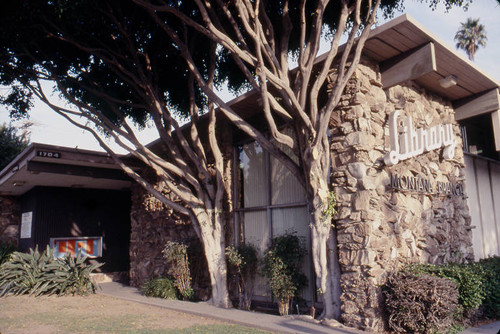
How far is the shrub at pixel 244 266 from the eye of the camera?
857 cm

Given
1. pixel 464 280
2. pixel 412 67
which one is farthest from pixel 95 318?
pixel 412 67

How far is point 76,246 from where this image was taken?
14.5 meters

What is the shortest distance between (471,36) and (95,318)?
30.0 metres

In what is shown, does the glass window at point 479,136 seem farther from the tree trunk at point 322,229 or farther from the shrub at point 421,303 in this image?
the tree trunk at point 322,229

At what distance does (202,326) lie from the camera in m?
6.73

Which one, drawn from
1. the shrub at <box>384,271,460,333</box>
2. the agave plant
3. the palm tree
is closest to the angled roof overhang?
the agave plant

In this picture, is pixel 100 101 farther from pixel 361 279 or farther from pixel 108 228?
pixel 361 279

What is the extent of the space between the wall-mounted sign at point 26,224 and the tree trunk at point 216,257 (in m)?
8.29

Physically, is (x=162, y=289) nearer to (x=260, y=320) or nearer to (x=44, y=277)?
(x=44, y=277)

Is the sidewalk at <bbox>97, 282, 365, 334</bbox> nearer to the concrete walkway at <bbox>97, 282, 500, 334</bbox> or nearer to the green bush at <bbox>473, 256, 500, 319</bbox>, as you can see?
the concrete walkway at <bbox>97, 282, 500, 334</bbox>

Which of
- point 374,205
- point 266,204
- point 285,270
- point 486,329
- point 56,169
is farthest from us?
point 56,169

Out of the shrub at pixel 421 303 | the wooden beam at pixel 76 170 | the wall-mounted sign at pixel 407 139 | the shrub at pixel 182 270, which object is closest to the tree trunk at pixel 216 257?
the shrub at pixel 182 270

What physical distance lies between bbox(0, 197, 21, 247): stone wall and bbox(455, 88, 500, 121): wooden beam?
15.0 m

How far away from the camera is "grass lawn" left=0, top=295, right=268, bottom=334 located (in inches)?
259
